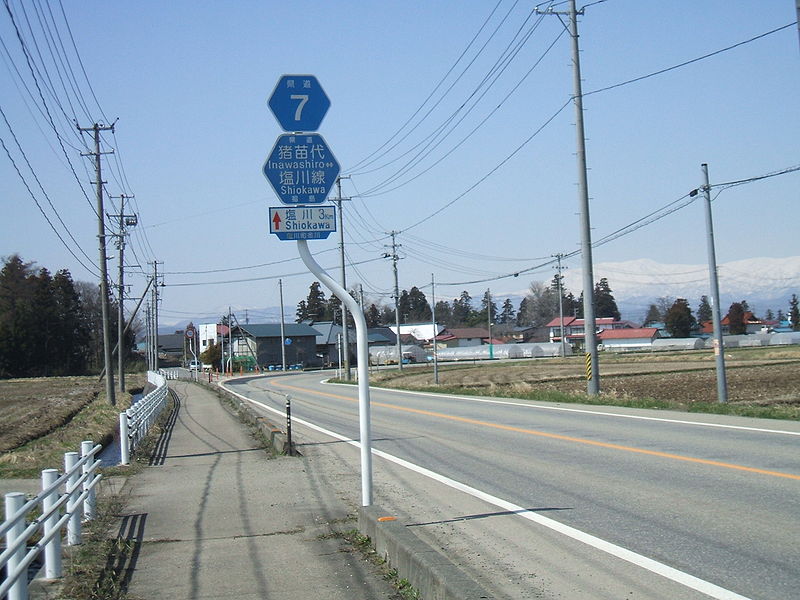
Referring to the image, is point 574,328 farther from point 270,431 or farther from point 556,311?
point 270,431

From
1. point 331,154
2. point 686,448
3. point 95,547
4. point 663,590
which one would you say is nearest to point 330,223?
point 331,154

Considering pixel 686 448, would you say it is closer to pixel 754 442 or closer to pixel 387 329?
pixel 754 442

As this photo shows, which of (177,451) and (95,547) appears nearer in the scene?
(95,547)

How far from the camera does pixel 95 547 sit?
7695 millimetres

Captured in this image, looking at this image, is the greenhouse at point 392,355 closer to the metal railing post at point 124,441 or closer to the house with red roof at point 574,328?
the house with red roof at point 574,328

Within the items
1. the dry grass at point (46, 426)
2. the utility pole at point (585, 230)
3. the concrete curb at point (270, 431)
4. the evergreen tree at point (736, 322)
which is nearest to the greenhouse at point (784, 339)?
the evergreen tree at point (736, 322)

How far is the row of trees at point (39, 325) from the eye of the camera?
82812 mm

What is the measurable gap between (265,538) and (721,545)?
438cm

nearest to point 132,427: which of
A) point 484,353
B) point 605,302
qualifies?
point 484,353

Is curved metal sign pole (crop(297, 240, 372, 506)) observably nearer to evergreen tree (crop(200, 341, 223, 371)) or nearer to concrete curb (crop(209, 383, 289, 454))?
concrete curb (crop(209, 383, 289, 454))

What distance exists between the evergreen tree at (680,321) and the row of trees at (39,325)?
93.1 m

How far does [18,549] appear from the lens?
5.17m

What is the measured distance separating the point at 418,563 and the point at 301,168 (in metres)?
4.18

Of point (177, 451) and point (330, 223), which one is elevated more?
point (330, 223)
